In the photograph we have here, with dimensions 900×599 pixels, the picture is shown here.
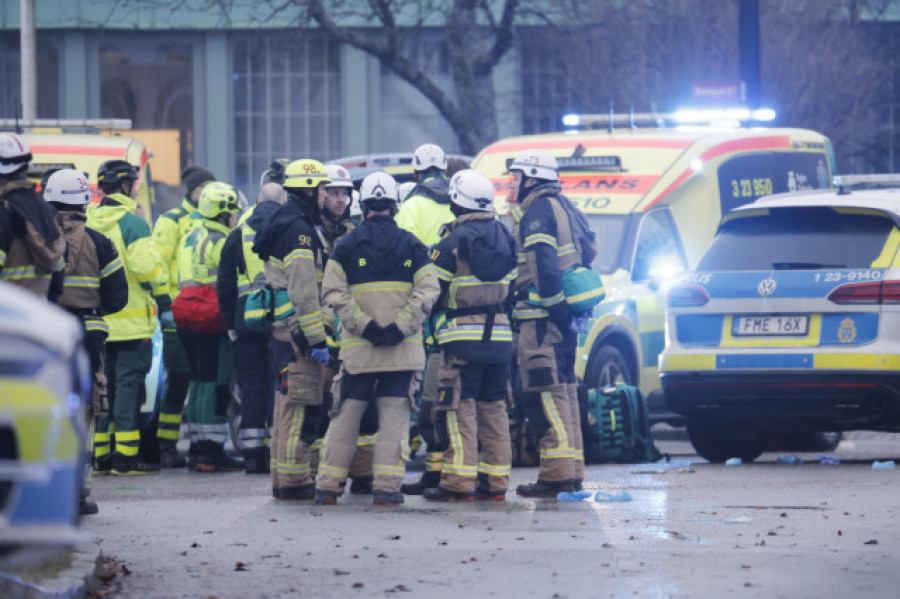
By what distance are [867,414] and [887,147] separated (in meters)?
21.1

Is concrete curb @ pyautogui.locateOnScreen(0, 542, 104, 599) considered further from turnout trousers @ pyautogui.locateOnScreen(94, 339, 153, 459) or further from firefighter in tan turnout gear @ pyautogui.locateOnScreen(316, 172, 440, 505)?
turnout trousers @ pyautogui.locateOnScreen(94, 339, 153, 459)

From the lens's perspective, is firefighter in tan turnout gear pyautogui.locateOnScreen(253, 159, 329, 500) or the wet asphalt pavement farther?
firefighter in tan turnout gear pyautogui.locateOnScreen(253, 159, 329, 500)

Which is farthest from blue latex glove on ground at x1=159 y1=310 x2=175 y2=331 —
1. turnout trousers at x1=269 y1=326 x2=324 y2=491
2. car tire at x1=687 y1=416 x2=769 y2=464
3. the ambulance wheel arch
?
car tire at x1=687 y1=416 x2=769 y2=464

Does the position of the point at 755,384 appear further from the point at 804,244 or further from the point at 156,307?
the point at 156,307

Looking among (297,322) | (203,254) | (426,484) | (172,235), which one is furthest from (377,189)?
(172,235)

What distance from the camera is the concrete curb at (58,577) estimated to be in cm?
633

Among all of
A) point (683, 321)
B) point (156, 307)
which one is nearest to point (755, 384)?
point (683, 321)

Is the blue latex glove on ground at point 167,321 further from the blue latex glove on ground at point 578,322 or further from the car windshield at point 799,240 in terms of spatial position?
the car windshield at point 799,240

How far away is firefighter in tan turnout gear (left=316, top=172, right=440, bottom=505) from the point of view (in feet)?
33.7

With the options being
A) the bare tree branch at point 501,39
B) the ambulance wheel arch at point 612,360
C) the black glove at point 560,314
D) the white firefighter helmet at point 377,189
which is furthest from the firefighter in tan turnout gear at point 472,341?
the bare tree branch at point 501,39

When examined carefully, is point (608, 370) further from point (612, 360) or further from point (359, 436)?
point (359, 436)

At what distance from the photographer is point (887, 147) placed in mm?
32312

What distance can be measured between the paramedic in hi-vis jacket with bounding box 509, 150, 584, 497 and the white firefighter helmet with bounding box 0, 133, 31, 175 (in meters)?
3.03

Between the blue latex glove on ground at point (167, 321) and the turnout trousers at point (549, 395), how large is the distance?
329 cm
